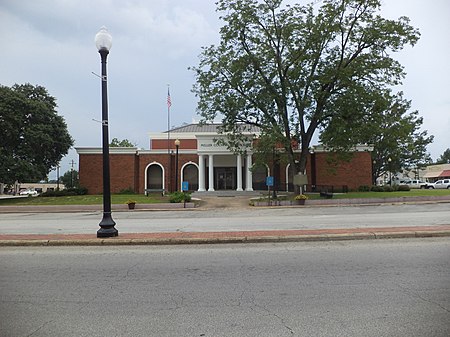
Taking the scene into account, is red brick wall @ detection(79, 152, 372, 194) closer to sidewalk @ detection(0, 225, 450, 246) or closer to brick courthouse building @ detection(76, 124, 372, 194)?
brick courthouse building @ detection(76, 124, 372, 194)

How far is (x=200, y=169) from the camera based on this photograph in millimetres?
40781

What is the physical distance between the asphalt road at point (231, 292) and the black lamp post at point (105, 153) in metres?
1.87

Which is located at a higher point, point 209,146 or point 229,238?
point 209,146

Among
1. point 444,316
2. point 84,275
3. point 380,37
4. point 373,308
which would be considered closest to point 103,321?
point 84,275

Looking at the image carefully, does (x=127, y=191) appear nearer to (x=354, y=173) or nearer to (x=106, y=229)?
(x=354, y=173)

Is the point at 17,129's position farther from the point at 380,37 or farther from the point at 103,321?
the point at 103,321

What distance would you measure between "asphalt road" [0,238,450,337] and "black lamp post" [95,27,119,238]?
1.87m

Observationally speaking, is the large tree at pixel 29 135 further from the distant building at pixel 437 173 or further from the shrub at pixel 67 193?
the distant building at pixel 437 173

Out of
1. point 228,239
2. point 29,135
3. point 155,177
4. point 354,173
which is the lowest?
point 228,239

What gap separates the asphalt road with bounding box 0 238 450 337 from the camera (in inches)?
160

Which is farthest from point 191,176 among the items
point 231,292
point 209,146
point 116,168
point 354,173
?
point 231,292

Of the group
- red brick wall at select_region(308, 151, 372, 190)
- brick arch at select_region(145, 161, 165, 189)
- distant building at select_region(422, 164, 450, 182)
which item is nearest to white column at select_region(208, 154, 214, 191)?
brick arch at select_region(145, 161, 165, 189)

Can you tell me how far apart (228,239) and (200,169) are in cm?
3166

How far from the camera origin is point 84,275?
636 centimetres
